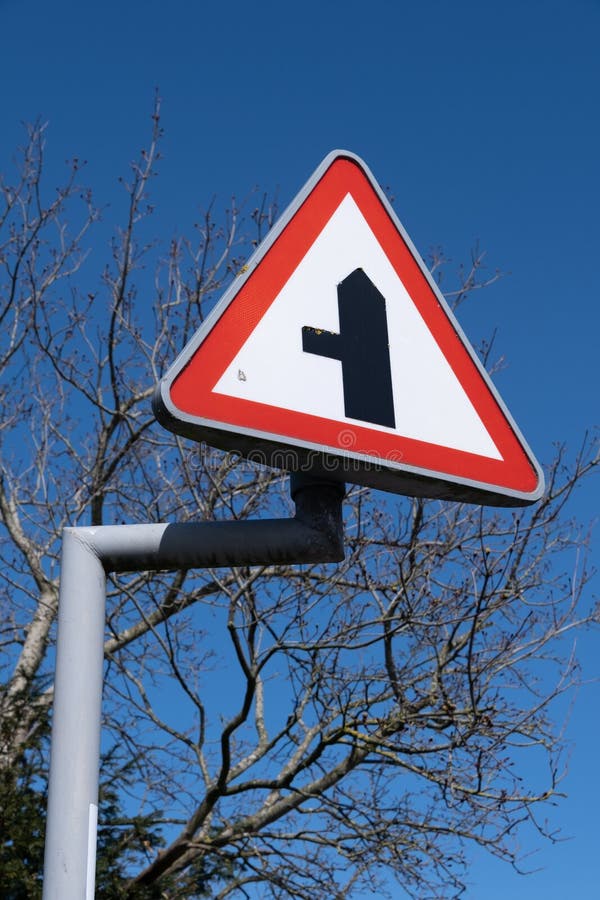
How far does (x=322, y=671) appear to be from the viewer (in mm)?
7156

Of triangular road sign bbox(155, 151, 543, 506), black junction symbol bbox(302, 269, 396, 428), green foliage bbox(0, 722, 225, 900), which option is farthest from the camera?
green foliage bbox(0, 722, 225, 900)

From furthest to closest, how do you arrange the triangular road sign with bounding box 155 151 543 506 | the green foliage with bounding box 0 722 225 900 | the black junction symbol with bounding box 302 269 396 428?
the green foliage with bounding box 0 722 225 900
the black junction symbol with bounding box 302 269 396 428
the triangular road sign with bounding box 155 151 543 506

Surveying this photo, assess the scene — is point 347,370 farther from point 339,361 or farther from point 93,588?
point 93,588

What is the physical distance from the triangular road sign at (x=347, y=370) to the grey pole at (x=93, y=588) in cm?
10

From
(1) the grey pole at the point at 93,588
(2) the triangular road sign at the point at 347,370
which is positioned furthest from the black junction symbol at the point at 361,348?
(1) the grey pole at the point at 93,588

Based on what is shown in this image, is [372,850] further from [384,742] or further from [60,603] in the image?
Result: [60,603]

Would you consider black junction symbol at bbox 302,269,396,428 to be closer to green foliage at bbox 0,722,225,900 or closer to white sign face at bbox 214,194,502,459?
white sign face at bbox 214,194,502,459

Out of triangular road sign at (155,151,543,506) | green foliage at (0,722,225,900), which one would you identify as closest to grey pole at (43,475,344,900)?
triangular road sign at (155,151,543,506)

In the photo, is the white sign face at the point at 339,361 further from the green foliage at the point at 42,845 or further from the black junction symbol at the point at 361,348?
the green foliage at the point at 42,845

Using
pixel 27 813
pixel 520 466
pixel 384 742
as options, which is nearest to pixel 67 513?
pixel 27 813

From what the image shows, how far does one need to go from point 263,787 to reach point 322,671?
1.20 metres

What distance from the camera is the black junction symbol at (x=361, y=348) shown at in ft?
5.49

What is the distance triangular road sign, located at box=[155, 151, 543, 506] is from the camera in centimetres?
157

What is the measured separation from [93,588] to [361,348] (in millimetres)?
608
